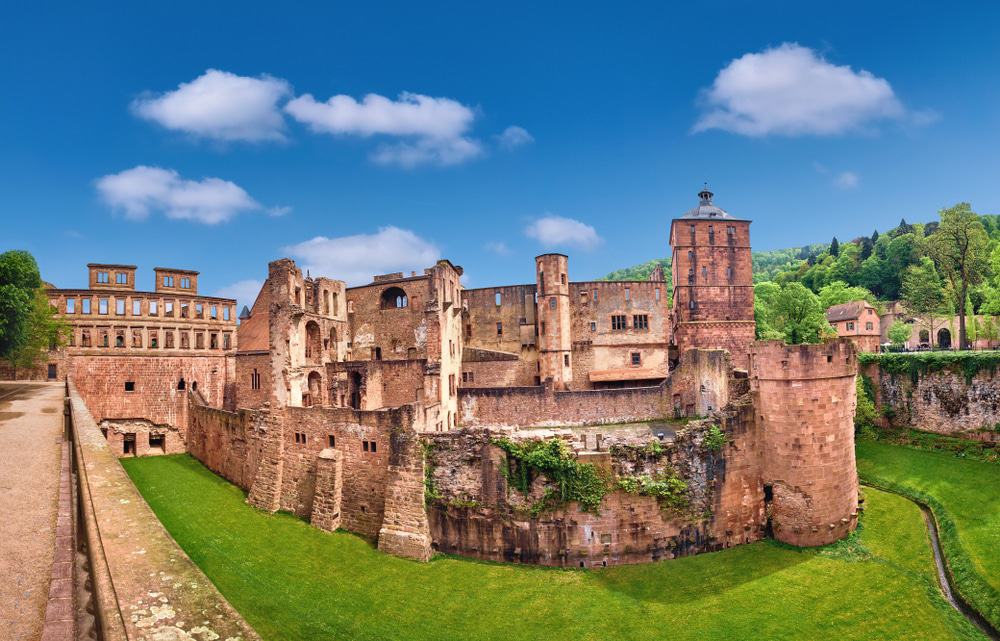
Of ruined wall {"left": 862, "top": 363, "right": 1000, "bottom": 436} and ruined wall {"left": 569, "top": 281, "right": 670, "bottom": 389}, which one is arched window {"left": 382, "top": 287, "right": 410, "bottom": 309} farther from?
ruined wall {"left": 862, "top": 363, "right": 1000, "bottom": 436}

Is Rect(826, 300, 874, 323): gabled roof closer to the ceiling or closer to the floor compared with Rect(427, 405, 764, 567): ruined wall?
closer to the ceiling

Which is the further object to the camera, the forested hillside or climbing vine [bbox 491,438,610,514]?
the forested hillside

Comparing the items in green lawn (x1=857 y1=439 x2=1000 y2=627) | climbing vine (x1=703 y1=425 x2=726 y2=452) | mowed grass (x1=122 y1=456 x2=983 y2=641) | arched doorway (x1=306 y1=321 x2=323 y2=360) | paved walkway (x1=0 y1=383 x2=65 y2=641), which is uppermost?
arched doorway (x1=306 y1=321 x2=323 y2=360)

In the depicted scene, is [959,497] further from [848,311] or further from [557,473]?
[848,311]

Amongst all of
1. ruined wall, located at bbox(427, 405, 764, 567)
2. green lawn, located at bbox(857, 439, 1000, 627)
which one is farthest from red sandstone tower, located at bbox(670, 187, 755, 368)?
ruined wall, located at bbox(427, 405, 764, 567)

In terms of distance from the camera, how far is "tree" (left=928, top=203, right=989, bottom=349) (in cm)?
3888

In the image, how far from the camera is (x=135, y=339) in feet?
128

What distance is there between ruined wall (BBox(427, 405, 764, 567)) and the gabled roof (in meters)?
51.6

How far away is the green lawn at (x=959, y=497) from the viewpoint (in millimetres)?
18359

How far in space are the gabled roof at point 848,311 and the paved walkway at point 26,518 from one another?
230 ft

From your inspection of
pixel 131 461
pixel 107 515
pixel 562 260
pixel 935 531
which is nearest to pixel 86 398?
pixel 131 461

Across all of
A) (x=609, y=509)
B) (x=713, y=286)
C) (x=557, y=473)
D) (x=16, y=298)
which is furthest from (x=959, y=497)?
(x=16, y=298)

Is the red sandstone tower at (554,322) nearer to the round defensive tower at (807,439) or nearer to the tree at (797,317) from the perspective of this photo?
the round defensive tower at (807,439)

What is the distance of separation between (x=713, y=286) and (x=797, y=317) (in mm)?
12289
